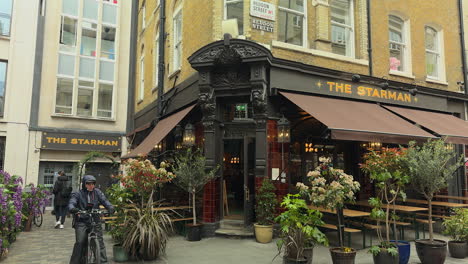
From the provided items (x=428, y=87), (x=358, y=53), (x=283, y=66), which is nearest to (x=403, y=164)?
(x=283, y=66)

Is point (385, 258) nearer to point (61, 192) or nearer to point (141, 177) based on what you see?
point (141, 177)

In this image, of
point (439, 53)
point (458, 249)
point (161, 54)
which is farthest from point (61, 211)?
point (439, 53)

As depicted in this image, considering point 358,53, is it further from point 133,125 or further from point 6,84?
point 6,84

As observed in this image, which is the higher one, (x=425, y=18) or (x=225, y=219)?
(x=425, y=18)

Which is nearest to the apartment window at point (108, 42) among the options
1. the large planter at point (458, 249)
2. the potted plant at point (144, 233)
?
the potted plant at point (144, 233)

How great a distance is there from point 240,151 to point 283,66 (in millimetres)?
3916

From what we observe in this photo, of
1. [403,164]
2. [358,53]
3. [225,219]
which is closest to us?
[403,164]

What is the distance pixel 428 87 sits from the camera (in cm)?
1287

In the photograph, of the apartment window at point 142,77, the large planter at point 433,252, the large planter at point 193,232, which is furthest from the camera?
the apartment window at point 142,77

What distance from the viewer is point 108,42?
2000 centimetres

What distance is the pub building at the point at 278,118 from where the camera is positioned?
9.26 meters

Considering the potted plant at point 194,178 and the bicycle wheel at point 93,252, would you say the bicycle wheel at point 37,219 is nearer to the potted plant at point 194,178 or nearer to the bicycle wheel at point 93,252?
the potted plant at point 194,178

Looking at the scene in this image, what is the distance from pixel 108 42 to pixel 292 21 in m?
13.2

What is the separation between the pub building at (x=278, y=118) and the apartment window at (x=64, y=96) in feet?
31.6
